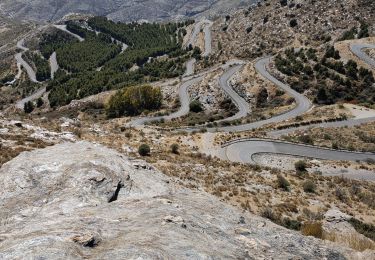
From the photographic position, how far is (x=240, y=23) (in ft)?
586

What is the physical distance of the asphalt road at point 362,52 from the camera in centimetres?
10762

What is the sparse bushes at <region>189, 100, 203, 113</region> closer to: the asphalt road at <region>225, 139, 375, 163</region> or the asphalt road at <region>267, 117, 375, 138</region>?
the asphalt road at <region>267, 117, 375, 138</region>

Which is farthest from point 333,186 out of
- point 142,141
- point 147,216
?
point 147,216

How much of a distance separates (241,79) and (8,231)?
99.9 m

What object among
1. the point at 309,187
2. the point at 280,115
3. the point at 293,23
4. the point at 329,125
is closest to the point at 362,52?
the point at 280,115

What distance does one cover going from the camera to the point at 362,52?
368 feet

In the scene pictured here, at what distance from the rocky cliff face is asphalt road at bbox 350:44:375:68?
97.5 metres

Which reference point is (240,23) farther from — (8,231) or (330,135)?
(8,231)

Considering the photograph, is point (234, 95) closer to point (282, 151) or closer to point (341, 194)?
point (282, 151)

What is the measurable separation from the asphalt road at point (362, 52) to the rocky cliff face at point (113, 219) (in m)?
97.5

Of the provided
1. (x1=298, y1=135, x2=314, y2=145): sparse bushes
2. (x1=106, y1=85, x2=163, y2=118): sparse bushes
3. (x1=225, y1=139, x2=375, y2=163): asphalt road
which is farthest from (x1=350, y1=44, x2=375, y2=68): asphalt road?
(x1=225, y1=139, x2=375, y2=163): asphalt road

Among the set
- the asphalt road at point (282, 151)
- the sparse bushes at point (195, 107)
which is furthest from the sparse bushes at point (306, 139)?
the sparse bushes at point (195, 107)

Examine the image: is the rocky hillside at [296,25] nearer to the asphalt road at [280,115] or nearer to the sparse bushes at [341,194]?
the asphalt road at [280,115]

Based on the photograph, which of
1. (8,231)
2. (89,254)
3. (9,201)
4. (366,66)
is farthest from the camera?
(366,66)
